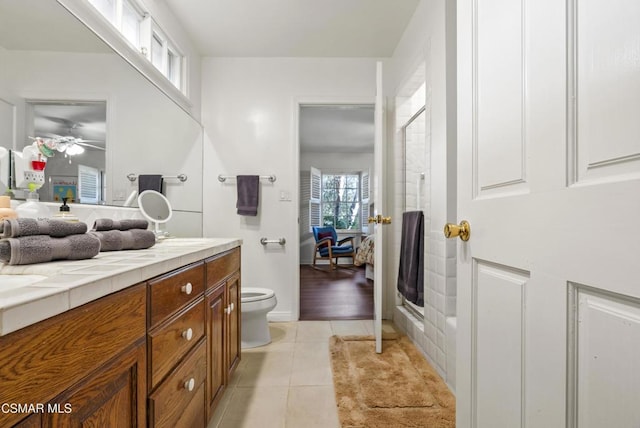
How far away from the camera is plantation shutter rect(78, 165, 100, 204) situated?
1.33 m

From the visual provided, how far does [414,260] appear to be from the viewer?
2.26m

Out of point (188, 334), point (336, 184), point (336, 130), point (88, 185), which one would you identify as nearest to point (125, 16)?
point (88, 185)

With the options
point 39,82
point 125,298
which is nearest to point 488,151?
point 125,298

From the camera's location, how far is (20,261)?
74cm

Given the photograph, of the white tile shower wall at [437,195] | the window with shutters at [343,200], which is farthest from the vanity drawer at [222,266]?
the window with shutters at [343,200]

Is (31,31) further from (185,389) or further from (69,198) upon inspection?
A: (185,389)

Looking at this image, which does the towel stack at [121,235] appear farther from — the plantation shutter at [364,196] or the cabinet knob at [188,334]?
the plantation shutter at [364,196]

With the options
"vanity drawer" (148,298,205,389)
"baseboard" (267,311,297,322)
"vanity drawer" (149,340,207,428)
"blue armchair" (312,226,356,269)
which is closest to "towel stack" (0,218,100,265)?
"vanity drawer" (148,298,205,389)

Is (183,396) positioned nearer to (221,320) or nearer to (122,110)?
(221,320)

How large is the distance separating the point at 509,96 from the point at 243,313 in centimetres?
200

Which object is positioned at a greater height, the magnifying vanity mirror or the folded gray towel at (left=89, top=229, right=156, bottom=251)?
the magnifying vanity mirror

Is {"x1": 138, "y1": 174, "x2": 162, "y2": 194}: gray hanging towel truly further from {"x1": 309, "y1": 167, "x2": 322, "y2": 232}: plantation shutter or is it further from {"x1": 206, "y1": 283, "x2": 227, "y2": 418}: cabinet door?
{"x1": 309, "y1": 167, "x2": 322, "y2": 232}: plantation shutter

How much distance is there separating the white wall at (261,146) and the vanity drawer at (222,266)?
1.01 m

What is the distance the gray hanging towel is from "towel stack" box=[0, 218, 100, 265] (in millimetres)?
965
